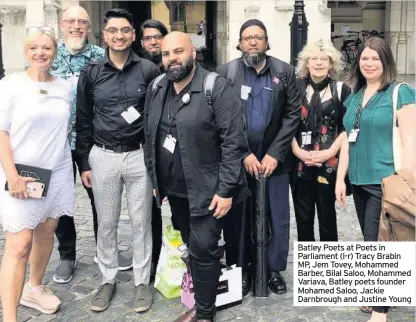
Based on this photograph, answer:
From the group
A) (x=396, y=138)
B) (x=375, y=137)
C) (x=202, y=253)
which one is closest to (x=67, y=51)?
(x=202, y=253)

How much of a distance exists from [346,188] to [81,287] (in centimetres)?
249

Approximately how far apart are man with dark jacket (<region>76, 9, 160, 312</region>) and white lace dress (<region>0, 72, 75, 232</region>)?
0.86 feet

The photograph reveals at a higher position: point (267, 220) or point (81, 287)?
point (267, 220)

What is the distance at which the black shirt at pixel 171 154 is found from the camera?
152 inches

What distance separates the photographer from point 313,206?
477 centimetres

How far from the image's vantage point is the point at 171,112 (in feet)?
12.7

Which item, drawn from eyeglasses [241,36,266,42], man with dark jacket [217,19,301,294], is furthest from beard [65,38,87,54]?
eyeglasses [241,36,266,42]

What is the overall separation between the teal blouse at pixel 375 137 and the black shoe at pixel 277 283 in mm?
1210

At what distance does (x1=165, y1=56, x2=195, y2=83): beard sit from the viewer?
3777 millimetres

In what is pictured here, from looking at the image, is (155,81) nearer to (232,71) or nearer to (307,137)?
(232,71)

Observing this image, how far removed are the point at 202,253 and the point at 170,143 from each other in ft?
2.70

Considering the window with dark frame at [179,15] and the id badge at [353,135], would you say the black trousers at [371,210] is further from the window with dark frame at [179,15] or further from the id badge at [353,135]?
the window with dark frame at [179,15]

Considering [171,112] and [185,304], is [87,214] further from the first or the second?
[171,112]

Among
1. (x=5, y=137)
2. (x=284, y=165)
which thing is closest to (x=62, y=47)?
(x=5, y=137)
